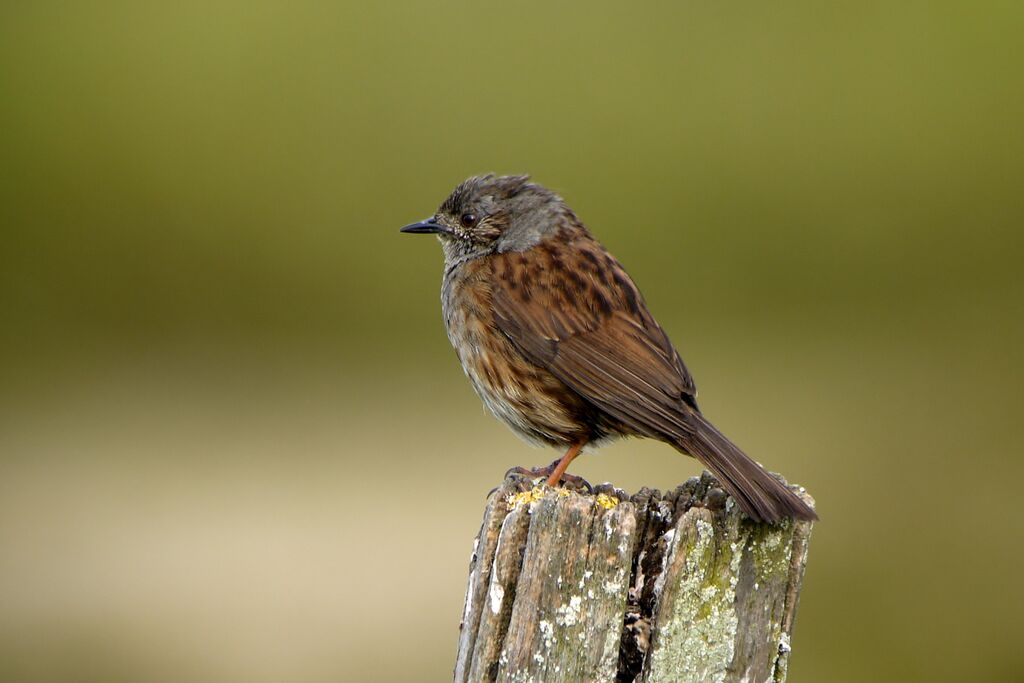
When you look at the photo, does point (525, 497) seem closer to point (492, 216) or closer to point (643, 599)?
point (643, 599)

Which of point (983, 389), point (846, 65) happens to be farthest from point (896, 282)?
point (846, 65)

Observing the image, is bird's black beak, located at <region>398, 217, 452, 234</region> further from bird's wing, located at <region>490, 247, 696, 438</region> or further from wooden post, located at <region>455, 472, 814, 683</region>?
wooden post, located at <region>455, 472, 814, 683</region>

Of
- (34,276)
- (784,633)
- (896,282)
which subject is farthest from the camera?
(34,276)

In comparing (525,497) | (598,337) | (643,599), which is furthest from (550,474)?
(643,599)

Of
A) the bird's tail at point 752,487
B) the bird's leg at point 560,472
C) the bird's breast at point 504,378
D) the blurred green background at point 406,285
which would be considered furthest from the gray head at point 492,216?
the blurred green background at point 406,285

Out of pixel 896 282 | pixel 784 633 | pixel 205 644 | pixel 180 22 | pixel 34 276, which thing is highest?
pixel 180 22

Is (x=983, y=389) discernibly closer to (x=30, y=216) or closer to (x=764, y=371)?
(x=764, y=371)

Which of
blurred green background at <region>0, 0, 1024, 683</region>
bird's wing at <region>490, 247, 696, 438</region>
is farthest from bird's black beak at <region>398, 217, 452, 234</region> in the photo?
blurred green background at <region>0, 0, 1024, 683</region>
